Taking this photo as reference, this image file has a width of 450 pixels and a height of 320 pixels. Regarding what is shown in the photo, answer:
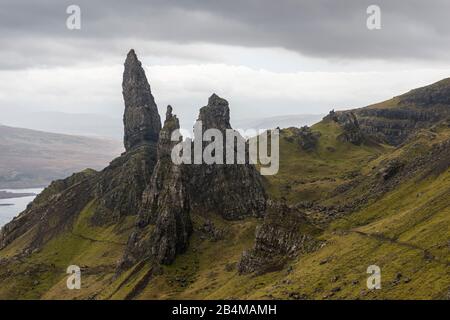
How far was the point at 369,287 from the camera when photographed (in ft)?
542

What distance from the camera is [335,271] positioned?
18850cm

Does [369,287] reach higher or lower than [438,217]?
lower
